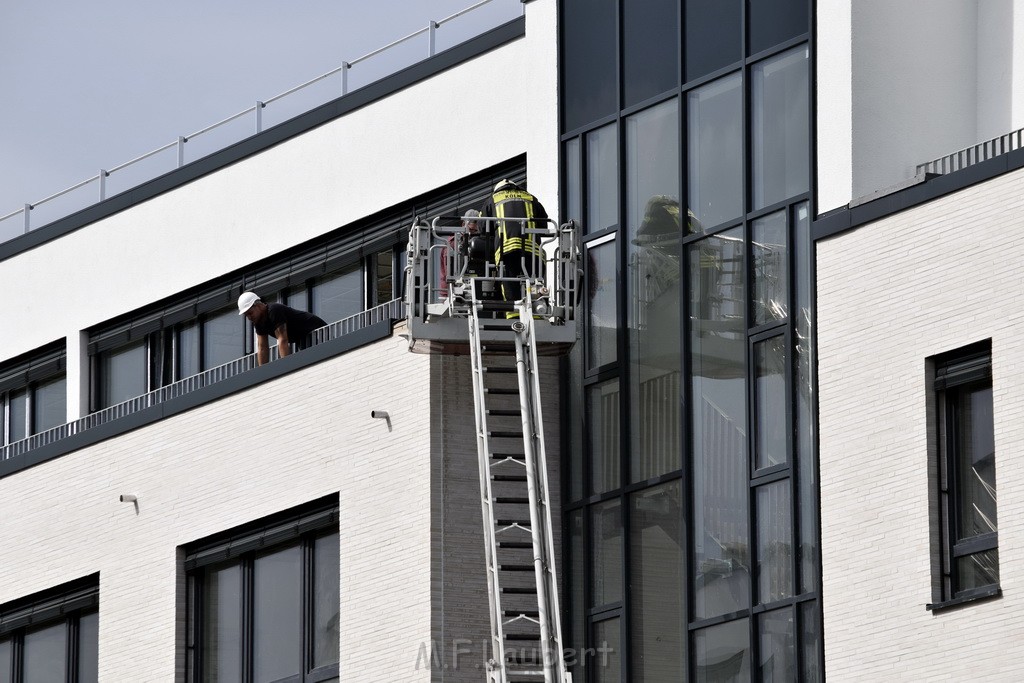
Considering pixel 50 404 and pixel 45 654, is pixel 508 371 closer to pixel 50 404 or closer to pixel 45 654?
pixel 45 654

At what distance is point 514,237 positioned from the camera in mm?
25609

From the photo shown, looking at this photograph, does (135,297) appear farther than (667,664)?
Yes

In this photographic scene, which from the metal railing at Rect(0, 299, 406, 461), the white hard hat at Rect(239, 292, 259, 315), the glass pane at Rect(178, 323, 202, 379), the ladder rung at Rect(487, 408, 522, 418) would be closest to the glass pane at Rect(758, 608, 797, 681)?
the ladder rung at Rect(487, 408, 522, 418)

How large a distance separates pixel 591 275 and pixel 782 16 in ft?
11.9

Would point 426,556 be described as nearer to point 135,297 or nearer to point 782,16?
point 782,16

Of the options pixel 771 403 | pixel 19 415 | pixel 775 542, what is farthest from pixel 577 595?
pixel 19 415

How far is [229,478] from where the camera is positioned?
28.1m

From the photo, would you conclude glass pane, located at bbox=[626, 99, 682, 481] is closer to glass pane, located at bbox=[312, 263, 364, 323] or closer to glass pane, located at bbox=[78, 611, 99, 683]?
glass pane, located at bbox=[312, 263, 364, 323]

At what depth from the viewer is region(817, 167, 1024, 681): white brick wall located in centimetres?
2139

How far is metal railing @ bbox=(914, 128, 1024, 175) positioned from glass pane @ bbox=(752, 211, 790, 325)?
60.8 inches

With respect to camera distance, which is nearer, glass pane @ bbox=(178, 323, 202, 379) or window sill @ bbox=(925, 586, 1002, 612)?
window sill @ bbox=(925, 586, 1002, 612)

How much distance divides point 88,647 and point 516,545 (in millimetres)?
7883

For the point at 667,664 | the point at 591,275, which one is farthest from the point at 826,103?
the point at 667,664

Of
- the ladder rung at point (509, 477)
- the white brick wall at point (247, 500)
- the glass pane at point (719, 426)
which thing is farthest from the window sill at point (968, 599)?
the white brick wall at point (247, 500)
